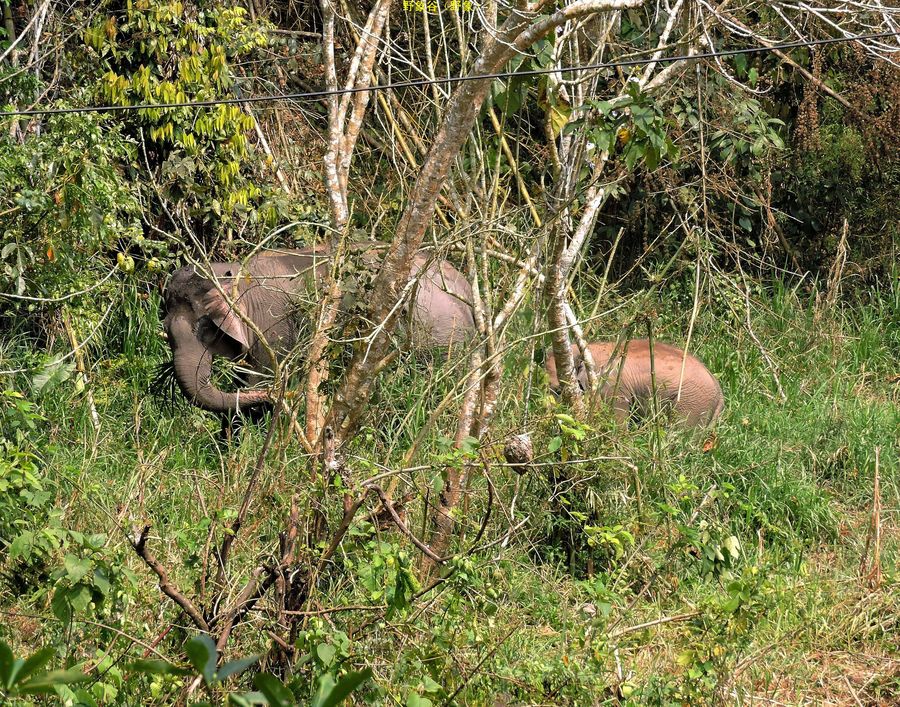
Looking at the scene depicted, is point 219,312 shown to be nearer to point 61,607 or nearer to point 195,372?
point 195,372

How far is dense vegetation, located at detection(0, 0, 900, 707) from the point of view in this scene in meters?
3.70

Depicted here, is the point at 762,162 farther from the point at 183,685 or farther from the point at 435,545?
the point at 183,685

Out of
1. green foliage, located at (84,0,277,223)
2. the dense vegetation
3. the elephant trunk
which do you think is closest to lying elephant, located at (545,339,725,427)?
the dense vegetation

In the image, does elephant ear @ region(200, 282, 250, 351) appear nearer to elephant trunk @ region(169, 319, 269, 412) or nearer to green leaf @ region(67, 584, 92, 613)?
elephant trunk @ region(169, 319, 269, 412)

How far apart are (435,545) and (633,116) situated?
1.86 metres

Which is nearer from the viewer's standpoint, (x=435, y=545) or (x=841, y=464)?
(x=435, y=545)

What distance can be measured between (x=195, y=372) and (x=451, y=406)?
174 cm

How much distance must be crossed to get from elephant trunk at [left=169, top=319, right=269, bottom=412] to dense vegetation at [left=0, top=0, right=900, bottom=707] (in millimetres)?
169

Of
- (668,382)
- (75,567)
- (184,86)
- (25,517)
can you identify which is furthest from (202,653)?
(184,86)

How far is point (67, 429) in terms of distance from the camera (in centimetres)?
620

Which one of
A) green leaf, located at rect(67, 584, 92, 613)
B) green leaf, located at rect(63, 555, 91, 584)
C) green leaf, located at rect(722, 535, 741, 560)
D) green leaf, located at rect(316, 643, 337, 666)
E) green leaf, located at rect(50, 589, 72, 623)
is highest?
green leaf, located at rect(63, 555, 91, 584)

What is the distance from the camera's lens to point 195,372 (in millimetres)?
6668

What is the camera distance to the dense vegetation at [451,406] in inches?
146

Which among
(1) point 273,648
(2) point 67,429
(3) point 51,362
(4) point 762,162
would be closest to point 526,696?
(1) point 273,648
